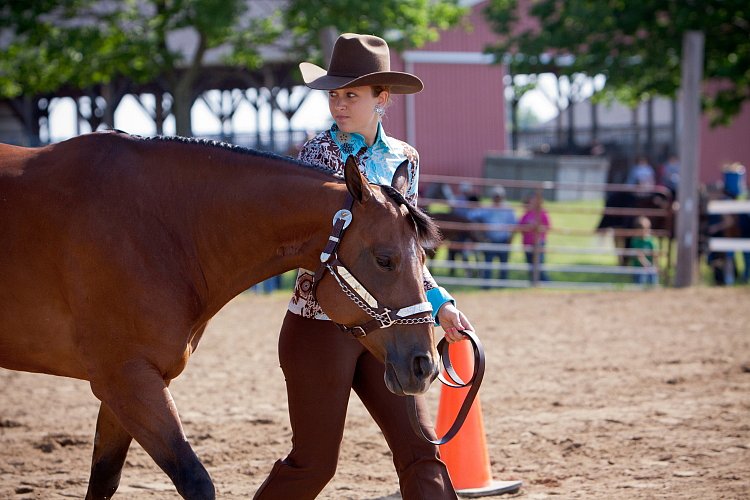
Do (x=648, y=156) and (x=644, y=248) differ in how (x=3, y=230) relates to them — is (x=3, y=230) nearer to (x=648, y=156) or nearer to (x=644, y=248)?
(x=644, y=248)

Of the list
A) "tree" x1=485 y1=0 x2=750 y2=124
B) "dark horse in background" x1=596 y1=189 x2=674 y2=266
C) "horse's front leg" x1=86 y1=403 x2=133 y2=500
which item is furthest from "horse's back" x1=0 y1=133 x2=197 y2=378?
"tree" x1=485 y1=0 x2=750 y2=124

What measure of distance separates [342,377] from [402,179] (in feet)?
2.29

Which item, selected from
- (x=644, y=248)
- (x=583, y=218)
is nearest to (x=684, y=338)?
(x=644, y=248)

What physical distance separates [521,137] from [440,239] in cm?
3882

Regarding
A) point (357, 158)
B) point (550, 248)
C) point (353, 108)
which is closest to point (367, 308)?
point (357, 158)

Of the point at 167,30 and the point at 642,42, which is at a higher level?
the point at 167,30

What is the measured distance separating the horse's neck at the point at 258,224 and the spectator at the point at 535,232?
950cm

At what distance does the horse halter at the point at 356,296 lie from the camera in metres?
2.77

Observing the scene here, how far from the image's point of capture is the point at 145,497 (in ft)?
13.3

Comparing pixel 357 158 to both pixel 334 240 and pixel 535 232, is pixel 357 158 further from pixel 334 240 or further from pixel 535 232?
pixel 535 232

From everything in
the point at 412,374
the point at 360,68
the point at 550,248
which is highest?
the point at 360,68

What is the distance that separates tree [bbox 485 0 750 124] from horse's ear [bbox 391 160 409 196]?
41.2 ft

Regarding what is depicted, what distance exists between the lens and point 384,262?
2.80 meters

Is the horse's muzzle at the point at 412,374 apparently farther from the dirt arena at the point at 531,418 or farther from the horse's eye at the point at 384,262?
the dirt arena at the point at 531,418
